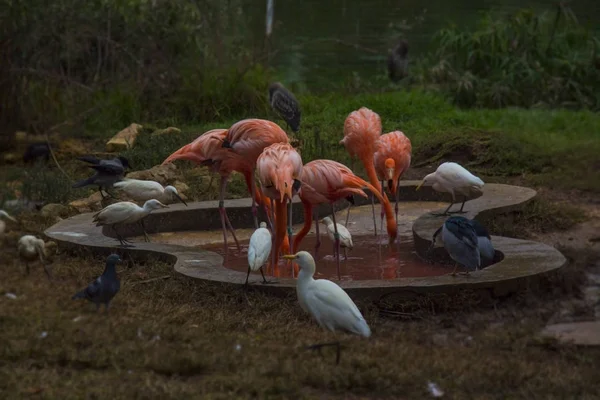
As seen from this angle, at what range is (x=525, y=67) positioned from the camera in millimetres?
13344

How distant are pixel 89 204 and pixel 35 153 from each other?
217cm

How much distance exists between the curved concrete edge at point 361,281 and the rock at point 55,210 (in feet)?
1.63

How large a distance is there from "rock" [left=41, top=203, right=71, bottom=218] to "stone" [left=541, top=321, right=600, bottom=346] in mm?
4285

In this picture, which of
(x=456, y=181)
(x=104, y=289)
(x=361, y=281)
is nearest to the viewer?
(x=104, y=289)

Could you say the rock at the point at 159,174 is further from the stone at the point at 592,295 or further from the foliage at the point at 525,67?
the foliage at the point at 525,67

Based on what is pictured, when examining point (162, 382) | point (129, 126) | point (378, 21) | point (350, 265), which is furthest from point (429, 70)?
point (162, 382)

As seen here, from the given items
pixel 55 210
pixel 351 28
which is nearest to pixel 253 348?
pixel 55 210

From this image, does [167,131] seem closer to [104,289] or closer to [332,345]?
[104,289]

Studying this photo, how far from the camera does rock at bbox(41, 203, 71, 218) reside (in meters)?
8.55

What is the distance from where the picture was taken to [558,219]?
816 cm

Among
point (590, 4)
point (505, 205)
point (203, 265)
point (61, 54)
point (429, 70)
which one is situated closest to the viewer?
point (203, 265)

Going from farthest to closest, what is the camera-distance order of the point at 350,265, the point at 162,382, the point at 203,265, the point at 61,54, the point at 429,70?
1. the point at 429,70
2. the point at 61,54
3. the point at 350,265
4. the point at 203,265
5. the point at 162,382

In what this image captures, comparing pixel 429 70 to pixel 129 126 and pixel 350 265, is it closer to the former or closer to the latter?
pixel 129 126

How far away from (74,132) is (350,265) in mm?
5353
